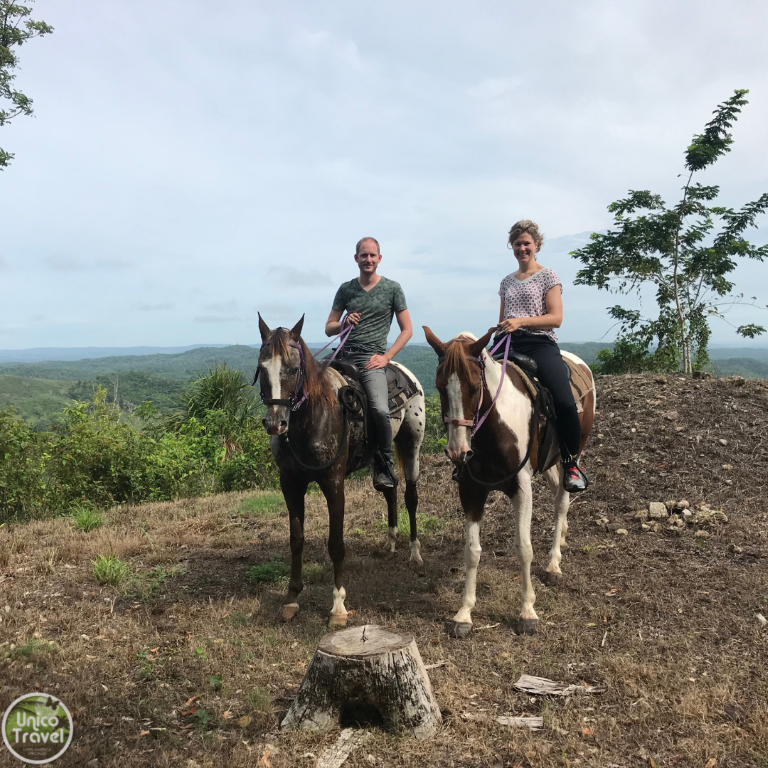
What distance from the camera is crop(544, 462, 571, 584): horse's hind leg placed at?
5804 mm

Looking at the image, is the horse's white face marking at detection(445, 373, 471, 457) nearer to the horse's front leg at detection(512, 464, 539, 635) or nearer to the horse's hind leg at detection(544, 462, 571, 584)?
the horse's front leg at detection(512, 464, 539, 635)

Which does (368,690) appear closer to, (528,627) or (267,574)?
(528,627)

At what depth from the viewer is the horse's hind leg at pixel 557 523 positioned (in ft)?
19.0

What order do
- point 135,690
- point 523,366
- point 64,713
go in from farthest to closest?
point 523,366
point 135,690
point 64,713

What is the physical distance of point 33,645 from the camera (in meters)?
4.25

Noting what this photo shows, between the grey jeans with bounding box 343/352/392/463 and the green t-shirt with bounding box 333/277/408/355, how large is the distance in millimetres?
143

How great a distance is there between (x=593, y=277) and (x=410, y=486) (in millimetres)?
13956

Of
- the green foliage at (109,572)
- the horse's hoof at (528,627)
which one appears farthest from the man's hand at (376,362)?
the green foliage at (109,572)

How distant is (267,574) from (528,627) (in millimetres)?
2848

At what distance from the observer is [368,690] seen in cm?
329

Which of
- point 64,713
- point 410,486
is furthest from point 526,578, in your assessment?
point 64,713

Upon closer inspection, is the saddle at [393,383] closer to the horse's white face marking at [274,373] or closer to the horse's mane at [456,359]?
the horse's white face marking at [274,373]

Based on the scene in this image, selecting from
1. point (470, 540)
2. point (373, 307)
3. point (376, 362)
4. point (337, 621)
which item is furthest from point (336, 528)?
point (373, 307)

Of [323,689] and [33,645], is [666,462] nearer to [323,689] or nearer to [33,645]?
[323,689]
